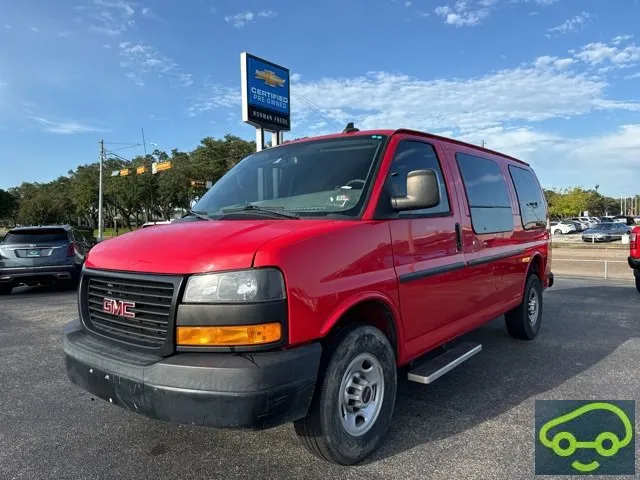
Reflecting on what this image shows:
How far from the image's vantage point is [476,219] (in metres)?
4.37

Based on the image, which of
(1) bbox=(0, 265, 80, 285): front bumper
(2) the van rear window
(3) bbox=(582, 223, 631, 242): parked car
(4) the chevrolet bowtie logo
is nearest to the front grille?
(1) bbox=(0, 265, 80, 285): front bumper

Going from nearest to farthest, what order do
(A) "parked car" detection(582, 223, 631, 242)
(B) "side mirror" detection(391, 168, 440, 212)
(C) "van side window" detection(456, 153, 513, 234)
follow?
(B) "side mirror" detection(391, 168, 440, 212)
(C) "van side window" detection(456, 153, 513, 234)
(A) "parked car" detection(582, 223, 631, 242)

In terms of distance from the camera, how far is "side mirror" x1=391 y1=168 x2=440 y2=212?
312 centimetres

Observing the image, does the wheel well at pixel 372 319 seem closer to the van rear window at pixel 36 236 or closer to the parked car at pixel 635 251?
the parked car at pixel 635 251

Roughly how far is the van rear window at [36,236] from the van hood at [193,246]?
817 centimetres

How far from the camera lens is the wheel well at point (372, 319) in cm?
289

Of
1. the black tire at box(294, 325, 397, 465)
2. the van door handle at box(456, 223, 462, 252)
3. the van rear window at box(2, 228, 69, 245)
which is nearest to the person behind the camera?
the black tire at box(294, 325, 397, 465)

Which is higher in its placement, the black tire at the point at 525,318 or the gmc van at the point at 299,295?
the gmc van at the point at 299,295

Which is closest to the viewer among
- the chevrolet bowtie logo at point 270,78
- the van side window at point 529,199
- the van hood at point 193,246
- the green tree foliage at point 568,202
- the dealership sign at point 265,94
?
the van hood at point 193,246

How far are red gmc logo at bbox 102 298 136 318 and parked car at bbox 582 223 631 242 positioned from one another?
40726 millimetres

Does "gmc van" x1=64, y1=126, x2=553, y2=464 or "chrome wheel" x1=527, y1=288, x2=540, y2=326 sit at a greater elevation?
"gmc van" x1=64, y1=126, x2=553, y2=464

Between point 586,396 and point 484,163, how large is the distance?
2.32m

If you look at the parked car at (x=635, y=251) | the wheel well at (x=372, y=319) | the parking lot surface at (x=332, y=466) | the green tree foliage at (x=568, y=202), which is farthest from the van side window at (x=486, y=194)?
the green tree foliage at (x=568, y=202)

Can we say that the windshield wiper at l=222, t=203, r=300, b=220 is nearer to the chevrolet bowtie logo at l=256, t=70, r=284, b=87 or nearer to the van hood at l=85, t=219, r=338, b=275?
the van hood at l=85, t=219, r=338, b=275
